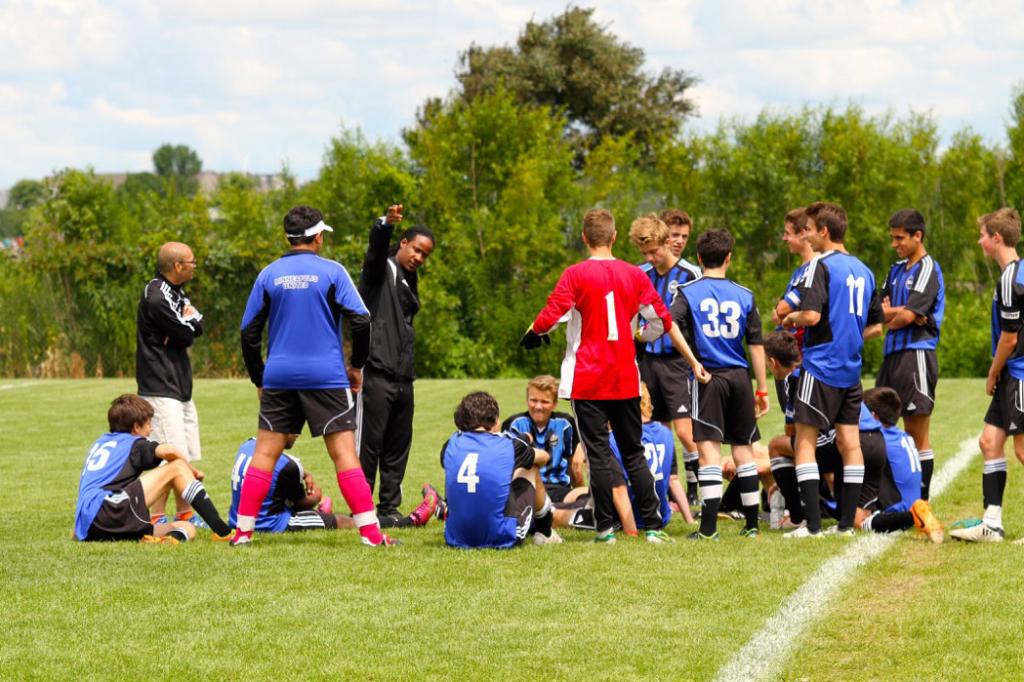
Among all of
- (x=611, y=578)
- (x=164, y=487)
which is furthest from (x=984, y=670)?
(x=164, y=487)

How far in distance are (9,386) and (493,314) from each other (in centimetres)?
1049

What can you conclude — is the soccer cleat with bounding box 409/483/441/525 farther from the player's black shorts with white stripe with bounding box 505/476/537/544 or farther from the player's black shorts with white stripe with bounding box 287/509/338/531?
the player's black shorts with white stripe with bounding box 505/476/537/544

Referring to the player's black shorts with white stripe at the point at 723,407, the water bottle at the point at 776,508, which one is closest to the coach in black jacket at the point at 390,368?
the player's black shorts with white stripe at the point at 723,407

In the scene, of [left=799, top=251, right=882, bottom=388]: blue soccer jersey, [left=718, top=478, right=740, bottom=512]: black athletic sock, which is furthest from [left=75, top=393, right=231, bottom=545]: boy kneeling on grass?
[left=799, top=251, right=882, bottom=388]: blue soccer jersey

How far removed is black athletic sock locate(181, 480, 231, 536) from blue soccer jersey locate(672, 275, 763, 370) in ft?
10.7

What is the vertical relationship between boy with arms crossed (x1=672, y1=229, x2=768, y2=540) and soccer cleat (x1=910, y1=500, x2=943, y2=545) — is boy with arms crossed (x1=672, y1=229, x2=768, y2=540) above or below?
above

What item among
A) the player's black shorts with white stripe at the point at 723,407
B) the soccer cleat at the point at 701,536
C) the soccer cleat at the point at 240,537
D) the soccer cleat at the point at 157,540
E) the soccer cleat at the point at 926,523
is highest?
the player's black shorts with white stripe at the point at 723,407

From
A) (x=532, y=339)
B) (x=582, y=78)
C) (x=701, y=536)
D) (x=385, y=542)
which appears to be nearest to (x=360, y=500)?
(x=385, y=542)

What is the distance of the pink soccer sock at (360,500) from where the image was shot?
27.0 feet

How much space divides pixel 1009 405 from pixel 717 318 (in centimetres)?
188

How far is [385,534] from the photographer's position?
878 centimetres

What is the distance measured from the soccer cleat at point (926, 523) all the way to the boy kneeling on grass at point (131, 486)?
432 cm

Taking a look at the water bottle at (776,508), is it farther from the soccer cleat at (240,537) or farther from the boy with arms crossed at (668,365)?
the soccer cleat at (240,537)

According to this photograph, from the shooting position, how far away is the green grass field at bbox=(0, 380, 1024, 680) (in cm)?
554
